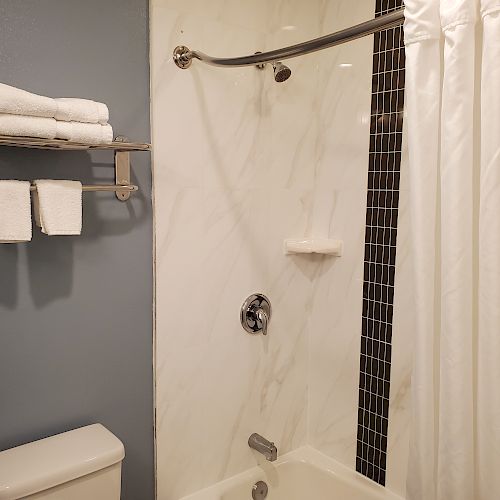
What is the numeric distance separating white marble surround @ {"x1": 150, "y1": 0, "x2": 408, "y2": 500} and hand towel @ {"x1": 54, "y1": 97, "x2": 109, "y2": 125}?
33 cm

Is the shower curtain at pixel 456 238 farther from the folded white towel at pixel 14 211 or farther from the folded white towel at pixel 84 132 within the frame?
the folded white towel at pixel 14 211

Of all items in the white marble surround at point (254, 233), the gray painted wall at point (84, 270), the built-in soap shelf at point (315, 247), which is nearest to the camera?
the gray painted wall at point (84, 270)

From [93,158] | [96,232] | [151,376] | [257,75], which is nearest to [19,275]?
[96,232]

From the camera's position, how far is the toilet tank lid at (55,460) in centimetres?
133

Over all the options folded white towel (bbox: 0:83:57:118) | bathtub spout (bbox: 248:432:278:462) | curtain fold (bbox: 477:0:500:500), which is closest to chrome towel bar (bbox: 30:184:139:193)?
folded white towel (bbox: 0:83:57:118)

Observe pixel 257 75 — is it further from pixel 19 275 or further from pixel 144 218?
pixel 19 275

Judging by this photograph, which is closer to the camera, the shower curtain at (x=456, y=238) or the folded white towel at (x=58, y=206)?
the shower curtain at (x=456, y=238)

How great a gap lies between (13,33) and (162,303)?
93 centimetres

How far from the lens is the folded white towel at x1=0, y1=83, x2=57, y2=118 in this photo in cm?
123

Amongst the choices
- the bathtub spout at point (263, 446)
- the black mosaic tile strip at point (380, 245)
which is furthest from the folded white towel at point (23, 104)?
the bathtub spout at point (263, 446)

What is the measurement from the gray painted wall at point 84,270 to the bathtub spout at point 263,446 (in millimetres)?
449

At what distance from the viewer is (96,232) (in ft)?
5.28

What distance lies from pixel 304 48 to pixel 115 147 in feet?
1.97

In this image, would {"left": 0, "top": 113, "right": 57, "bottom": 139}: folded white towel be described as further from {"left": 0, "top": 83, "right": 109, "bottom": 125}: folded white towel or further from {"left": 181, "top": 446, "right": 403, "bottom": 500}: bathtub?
{"left": 181, "top": 446, "right": 403, "bottom": 500}: bathtub
